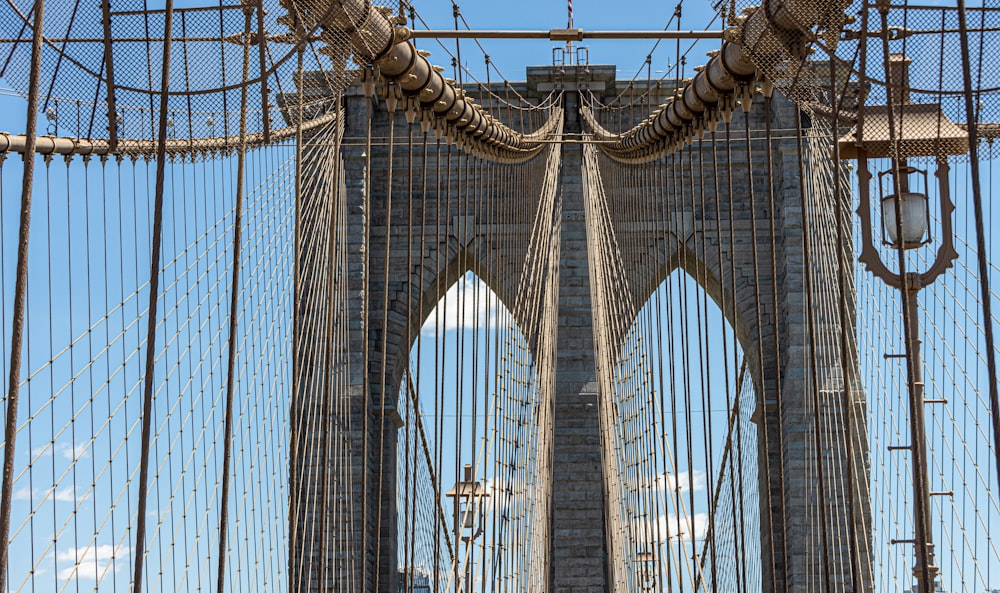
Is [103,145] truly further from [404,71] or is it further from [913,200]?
[913,200]

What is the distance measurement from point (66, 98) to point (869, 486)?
12.4 meters

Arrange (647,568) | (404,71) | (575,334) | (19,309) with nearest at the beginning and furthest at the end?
(19,309), (404,71), (647,568), (575,334)

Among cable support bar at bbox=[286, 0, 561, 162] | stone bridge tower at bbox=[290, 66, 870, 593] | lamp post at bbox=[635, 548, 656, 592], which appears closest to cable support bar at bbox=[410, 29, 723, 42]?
cable support bar at bbox=[286, 0, 561, 162]

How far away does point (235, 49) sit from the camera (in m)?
5.10

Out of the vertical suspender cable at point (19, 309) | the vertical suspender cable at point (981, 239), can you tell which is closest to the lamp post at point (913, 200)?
the vertical suspender cable at point (981, 239)

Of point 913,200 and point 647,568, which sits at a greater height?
point 913,200

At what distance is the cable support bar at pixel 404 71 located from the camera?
5319mm

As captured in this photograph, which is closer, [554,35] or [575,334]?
[554,35]

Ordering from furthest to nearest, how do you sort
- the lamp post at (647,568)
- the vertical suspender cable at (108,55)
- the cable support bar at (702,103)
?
the lamp post at (647,568), the cable support bar at (702,103), the vertical suspender cable at (108,55)

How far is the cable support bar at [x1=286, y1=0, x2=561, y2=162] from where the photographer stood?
532 centimetres

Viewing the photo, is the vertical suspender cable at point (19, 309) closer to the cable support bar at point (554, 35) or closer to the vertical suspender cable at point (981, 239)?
the vertical suspender cable at point (981, 239)

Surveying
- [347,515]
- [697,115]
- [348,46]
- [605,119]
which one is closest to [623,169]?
[605,119]

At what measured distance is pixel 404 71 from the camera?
671 cm

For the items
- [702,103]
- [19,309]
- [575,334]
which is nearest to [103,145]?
[702,103]
